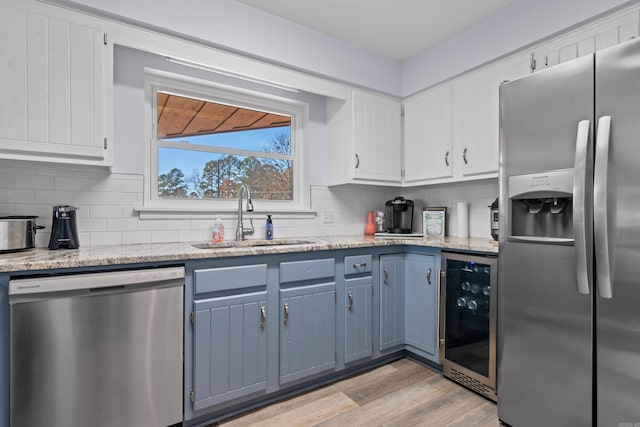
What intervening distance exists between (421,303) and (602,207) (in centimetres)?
136

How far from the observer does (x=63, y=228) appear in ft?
5.93

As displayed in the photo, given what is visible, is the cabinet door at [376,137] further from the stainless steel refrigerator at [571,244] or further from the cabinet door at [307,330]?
the stainless steel refrigerator at [571,244]

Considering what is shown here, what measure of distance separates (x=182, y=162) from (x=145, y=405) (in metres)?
1.54

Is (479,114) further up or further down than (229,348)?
further up

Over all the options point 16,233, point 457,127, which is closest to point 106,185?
point 16,233

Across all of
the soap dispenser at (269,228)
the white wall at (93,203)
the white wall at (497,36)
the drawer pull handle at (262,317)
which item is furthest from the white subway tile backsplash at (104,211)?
the white wall at (497,36)

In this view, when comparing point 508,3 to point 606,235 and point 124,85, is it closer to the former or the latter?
point 606,235

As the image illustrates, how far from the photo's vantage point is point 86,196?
2037 millimetres

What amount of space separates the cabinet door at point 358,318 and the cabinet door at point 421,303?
0.34m

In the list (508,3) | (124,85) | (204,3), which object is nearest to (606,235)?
(508,3)

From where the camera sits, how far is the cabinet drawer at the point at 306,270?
2.02 metres

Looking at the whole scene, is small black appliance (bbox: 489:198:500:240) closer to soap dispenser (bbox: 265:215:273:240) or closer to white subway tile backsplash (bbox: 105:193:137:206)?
soap dispenser (bbox: 265:215:273:240)

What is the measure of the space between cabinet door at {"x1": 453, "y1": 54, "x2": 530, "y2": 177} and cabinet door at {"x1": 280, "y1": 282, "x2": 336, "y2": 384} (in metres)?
1.41

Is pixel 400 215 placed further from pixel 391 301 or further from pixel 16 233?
pixel 16 233
